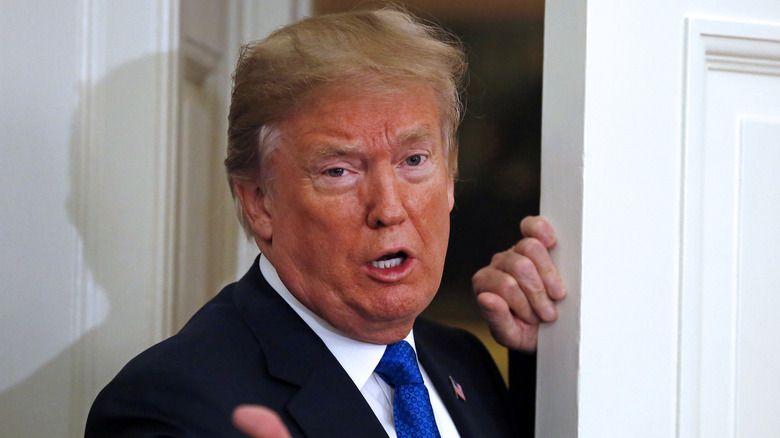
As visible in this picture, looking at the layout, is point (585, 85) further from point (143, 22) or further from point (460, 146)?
point (460, 146)

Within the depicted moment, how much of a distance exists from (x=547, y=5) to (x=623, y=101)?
0.20 metres

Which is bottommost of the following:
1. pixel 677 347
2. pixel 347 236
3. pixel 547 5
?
pixel 677 347

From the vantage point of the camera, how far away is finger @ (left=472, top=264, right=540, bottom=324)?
1206mm

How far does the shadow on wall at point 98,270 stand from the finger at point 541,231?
66 cm

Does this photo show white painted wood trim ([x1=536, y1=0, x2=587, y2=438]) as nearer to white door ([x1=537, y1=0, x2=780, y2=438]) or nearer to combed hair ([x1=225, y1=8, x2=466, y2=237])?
white door ([x1=537, y1=0, x2=780, y2=438])

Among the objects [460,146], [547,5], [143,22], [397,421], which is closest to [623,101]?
[547,5]

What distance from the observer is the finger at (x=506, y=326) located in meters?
1.25

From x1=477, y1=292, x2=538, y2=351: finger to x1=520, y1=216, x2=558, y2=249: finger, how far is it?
0.14 m

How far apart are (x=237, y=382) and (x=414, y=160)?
39 cm

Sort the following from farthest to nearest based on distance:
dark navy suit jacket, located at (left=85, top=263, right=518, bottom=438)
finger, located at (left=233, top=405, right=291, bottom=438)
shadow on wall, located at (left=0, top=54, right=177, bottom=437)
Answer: shadow on wall, located at (left=0, top=54, right=177, bottom=437)
dark navy suit jacket, located at (left=85, top=263, right=518, bottom=438)
finger, located at (left=233, top=405, right=291, bottom=438)

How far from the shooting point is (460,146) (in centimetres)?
223

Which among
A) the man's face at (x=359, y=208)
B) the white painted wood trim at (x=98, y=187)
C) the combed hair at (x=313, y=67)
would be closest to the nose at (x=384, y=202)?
the man's face at (x=359, y=208)

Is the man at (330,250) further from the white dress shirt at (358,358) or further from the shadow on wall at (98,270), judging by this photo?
the shadow on wall at (98,270)

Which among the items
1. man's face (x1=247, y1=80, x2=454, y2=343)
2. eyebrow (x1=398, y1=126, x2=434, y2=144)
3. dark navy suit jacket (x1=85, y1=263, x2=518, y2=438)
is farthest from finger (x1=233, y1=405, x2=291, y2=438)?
eyebrow (x1=398, y1=126, x2=434, y2=144)
